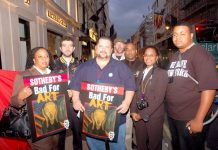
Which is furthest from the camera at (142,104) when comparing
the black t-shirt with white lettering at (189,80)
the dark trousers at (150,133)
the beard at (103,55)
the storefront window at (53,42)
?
the storefront window at (53,42)

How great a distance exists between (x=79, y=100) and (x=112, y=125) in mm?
573

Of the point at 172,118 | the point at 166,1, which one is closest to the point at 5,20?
the point at 172,118

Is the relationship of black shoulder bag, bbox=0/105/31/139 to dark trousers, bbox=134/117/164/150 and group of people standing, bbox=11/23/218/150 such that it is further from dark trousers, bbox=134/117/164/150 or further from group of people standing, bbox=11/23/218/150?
dark trousers, bbox=134/117/164/150

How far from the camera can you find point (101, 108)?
3094 millimetres

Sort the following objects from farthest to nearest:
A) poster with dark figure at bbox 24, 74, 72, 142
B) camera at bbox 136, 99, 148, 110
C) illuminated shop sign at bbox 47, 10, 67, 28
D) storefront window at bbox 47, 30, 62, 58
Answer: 1. storefront window at bbox 47, 30, 62, 58
2. illuminated shop sign at bbox 47, 10, 67, 28
3. camera at bbox 136, 99, 148, 110
4. poster with dark figure at bbox 24, 74, 72, 142

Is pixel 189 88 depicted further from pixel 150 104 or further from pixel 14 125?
pixel 14 125

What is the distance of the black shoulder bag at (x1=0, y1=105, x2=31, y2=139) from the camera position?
3.02 m

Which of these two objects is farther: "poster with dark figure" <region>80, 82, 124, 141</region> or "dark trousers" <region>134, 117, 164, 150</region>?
"dark trousers" <region>134, 117, 164, 150</region>

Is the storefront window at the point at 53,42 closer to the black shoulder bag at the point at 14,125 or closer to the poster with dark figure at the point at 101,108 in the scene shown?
the black shoulder bag at the point at 14,125

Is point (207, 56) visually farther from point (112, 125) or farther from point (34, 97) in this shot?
point (34, 97)

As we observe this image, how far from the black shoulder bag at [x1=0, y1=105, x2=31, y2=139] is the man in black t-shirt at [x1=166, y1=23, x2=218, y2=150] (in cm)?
195

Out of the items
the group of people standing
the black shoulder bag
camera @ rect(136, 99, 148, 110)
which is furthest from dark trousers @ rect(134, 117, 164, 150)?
the black shoulder bag

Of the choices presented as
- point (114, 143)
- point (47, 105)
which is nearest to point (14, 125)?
point (47, 105)

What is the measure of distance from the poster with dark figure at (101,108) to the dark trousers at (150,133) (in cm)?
88
